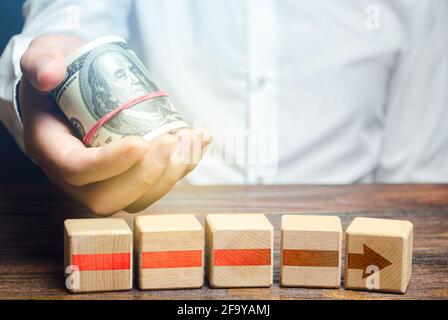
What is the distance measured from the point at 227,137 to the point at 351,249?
2.66 ft

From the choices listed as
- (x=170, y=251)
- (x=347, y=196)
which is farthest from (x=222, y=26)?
(x=170, y=251)

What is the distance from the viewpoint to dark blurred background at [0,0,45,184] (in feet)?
5.50

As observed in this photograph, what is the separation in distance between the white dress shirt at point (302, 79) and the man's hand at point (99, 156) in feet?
1.89

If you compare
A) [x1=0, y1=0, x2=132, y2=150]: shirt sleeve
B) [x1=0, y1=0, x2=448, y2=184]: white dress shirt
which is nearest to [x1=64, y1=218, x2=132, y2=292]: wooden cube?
[x1=0, y1=0, x2=132, y2=150]: shirt sleeve

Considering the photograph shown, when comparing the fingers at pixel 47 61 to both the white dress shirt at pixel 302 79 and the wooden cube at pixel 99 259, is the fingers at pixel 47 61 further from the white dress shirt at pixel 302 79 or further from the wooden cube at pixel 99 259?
the white dress shirt at pixel 302 79

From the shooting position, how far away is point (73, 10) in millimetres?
1455

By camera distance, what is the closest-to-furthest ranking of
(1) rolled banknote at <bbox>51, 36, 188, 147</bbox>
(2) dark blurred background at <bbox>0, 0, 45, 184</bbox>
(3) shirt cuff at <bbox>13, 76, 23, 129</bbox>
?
A: (1) rolled banknote at <bbox>51, 36, 188, 147</bbox>
(3) shirt cuff at <bbox>13, 76, 23, 129</bbox>
(2) dark blurred background at <bbox>0, 0, 45, 184</bbox>

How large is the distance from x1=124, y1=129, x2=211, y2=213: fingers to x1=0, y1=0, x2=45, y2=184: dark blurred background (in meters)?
0.89

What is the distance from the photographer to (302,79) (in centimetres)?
161

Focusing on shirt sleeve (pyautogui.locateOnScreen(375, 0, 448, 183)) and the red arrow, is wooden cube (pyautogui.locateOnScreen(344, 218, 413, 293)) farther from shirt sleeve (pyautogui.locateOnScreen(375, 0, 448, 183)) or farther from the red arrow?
shirt sleeve (pyautogui.locateOnScreen(375, 0, 448, 183))

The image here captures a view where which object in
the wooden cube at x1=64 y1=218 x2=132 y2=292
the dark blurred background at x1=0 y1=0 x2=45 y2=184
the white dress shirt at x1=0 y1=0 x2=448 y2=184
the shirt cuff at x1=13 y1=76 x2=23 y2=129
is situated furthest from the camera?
the dark blurred background at x1=0 y1=0 x2=45 y2=184

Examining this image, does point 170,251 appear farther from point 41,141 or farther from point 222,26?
point 222,26

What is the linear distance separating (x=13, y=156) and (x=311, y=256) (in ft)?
3.67

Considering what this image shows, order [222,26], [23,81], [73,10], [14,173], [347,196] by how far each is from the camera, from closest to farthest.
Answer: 1. [23,81]
2. [347,196]
3. [73,10]
4. [222,26]
5. [14,173]
